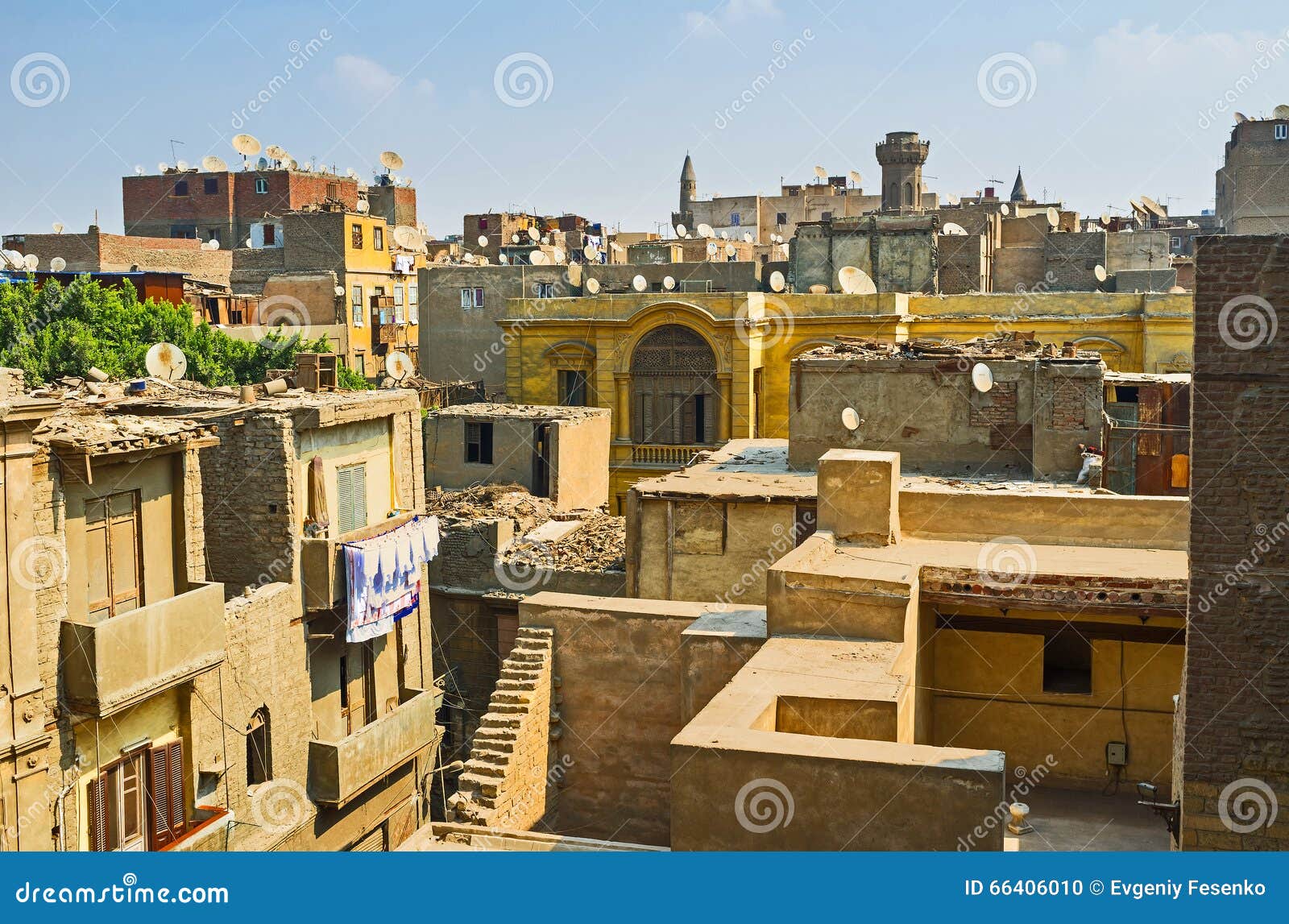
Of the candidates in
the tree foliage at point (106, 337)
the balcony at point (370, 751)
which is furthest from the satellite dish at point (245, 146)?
the balcony at point (370, 751)

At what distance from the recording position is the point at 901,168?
73.5 m

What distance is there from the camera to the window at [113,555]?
1488 cm

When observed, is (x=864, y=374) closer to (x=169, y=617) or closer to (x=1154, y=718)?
(x=1154, y=718)

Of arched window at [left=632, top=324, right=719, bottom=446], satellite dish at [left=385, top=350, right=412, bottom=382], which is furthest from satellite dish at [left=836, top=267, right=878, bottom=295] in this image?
Result: satellite dish at [left=385, top=350, right=412, bottom=382]

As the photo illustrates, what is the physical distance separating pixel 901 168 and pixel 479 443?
1884 inches

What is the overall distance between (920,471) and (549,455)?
11641mm

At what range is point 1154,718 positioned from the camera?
48.0 feet

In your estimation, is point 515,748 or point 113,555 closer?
point 515,748

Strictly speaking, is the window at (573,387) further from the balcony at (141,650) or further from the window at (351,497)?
the balcony at (141,650)

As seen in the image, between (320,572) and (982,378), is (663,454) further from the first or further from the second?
(320,572)

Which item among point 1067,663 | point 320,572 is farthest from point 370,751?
point 1067,663

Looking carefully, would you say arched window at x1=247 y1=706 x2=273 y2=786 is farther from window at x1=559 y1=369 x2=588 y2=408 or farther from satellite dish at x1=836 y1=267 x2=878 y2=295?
satellite dish at x1=836 y1=267 x2=878 y2=295

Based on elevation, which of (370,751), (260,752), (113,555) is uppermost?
(113,555)

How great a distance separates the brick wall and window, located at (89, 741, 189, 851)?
37.1 feet
